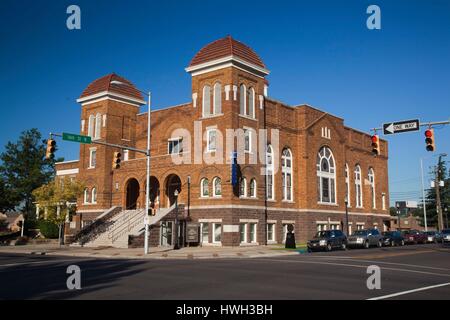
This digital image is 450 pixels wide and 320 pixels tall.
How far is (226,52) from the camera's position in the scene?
36875mm

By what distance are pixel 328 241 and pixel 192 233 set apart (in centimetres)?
1032

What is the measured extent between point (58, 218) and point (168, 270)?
76.4 ft

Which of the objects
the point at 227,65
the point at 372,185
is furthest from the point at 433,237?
the point at 227,65

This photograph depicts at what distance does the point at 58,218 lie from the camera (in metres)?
37.9

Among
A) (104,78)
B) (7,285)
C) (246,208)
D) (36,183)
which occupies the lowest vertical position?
(7,285)

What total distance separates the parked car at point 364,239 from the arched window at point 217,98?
1502cm

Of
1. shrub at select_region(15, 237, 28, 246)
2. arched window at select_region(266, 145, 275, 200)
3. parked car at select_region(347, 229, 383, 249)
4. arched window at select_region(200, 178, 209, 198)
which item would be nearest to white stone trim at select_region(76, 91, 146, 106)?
arched window at select_region(200, 178, 209, 198)

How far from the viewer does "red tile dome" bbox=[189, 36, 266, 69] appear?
37094 millimetres

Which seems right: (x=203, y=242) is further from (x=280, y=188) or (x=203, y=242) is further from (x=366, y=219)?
(x=366, y=219)

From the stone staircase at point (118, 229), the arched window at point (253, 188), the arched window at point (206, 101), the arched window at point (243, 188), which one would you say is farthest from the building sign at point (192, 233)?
the arched window at point (206, 101)

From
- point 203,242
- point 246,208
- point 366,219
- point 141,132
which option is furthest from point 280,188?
point 366,219

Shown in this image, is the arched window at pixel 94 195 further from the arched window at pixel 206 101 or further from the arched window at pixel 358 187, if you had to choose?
the arched window at pixel 358 187

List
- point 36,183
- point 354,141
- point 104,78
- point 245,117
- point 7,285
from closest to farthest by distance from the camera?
point 7,285, point 245,117, point 104,78, point 354,141, point 36,183

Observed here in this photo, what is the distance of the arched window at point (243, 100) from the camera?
37.6 meters
